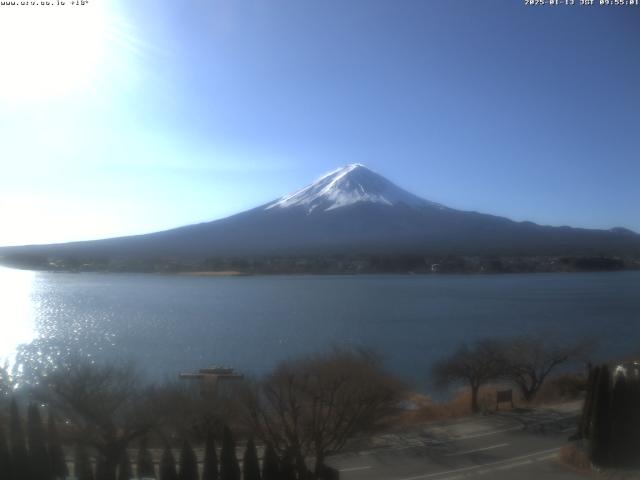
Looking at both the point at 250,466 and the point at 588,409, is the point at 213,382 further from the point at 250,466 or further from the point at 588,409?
the point at 588,409

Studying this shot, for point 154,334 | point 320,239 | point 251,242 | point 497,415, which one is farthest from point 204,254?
point 497,415

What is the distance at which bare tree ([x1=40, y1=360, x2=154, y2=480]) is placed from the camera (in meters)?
4.62

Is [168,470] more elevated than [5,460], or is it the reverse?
[5,460]

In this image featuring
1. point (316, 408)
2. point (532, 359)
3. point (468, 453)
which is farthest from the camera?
point (532, 359)

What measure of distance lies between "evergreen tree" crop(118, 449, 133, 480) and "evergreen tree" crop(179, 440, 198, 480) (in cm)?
39

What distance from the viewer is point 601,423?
489 cm

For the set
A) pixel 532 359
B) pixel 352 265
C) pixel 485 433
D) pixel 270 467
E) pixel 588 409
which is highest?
pixel 352 265

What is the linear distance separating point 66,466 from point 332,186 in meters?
53.6

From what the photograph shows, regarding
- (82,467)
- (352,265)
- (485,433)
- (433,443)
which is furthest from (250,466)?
(352,265)

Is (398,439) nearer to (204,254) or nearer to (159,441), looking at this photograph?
(159,441)

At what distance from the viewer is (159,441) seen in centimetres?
518

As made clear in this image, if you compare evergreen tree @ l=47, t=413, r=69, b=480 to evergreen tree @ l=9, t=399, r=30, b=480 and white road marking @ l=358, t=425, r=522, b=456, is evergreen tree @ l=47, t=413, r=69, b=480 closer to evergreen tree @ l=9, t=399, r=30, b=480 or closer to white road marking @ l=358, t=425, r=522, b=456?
evergreen tree @ l=9, t=399, r=30, b=480

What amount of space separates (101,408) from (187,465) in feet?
3.32

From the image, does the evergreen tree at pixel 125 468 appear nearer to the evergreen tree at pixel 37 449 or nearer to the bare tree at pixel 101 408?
the bare tree at pixel 101 408
